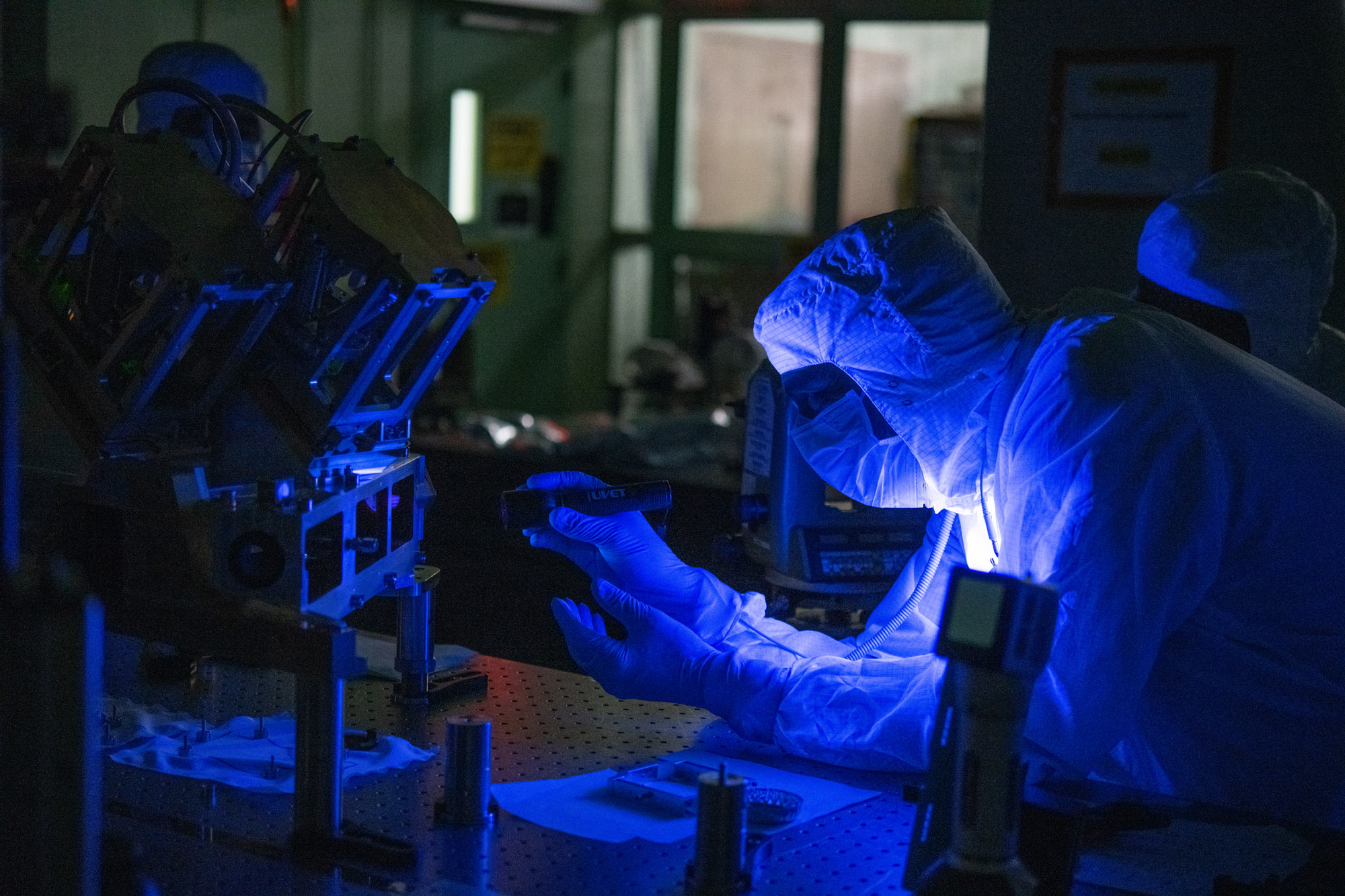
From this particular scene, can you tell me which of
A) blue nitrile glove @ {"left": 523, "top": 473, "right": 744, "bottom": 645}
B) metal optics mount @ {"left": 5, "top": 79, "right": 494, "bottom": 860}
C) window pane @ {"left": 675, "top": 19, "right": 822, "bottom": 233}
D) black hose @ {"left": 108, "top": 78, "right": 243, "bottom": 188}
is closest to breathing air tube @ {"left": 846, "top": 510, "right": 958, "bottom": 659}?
blue nitrile glove @ {"left": 523, "top": 473, "right": 744, "bottom": 645}

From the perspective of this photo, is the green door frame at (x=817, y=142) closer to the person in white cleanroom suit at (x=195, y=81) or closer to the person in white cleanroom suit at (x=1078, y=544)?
the person in white cleanroom suit at (x=195, y=81)

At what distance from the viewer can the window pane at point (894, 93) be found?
5.45 meters

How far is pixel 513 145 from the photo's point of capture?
568cm

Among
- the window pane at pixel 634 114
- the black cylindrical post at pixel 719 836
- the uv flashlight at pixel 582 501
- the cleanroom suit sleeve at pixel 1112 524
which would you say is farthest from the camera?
the window pane at pixel 634 114

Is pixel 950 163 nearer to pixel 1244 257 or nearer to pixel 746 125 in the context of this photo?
pixel 746 125

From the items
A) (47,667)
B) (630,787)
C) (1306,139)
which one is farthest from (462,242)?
(1306,139)

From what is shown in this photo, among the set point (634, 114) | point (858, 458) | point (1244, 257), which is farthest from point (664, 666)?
point (634, 114)

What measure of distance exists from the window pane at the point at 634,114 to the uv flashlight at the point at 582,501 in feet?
15.3

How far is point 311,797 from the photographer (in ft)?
3.88

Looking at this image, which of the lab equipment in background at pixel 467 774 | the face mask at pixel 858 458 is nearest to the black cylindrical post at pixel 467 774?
the lab equipment in background at pixel 467 774

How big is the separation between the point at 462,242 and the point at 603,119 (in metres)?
4.83

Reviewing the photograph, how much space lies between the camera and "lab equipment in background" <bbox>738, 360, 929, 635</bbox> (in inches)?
77.4

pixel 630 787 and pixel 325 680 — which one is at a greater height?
pixel 325 680

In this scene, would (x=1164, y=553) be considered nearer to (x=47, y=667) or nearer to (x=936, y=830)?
(x=936, y=830)
